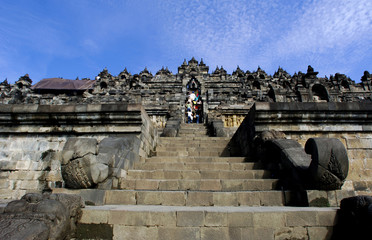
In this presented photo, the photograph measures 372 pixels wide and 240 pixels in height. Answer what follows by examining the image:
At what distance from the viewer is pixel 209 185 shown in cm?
394

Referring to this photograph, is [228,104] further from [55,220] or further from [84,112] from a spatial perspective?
[55,220]

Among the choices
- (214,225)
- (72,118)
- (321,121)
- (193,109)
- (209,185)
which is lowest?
(214,225)

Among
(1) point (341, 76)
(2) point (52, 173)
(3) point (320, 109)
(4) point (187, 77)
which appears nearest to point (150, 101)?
(4) point (187, 77)

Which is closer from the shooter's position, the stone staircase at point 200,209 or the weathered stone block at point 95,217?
the stone staircase at point 200,209

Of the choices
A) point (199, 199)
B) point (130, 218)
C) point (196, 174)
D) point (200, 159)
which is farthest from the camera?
point (200, 159)

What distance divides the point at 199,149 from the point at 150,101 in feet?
34.6

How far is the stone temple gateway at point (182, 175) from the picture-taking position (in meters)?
2.55

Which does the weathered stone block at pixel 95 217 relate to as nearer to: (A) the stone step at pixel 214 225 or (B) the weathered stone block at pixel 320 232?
(A) the stone step at pixel 214 225

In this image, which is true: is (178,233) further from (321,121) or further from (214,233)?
(321,121)

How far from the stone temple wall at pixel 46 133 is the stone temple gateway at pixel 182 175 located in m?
0.03

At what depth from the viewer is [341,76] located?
30.5m

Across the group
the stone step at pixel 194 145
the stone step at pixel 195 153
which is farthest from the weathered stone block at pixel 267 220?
the stone step at pixel 194 145

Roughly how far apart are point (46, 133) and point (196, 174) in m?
3.99

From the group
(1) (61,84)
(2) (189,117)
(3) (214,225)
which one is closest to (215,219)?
(3) (214,225)
